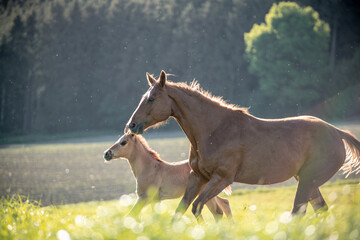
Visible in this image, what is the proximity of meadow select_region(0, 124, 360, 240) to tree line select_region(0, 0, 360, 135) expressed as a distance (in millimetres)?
10041

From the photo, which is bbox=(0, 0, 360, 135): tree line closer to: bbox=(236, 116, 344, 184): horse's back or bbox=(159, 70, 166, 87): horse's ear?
bbox=(236, 116, 344, 184): horse's back

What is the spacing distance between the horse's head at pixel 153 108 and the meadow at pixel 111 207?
1309 millimetres

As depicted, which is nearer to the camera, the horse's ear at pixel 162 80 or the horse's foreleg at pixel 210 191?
the horse's foreleg at pixel 210 191

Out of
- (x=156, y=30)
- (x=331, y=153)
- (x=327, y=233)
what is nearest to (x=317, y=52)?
(x=156, y=30)

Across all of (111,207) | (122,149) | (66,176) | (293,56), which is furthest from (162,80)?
(293,56)

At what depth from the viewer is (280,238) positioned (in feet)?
12.2

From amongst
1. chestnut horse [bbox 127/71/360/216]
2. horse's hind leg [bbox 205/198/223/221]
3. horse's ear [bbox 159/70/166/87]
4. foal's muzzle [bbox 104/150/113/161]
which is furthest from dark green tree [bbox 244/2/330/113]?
horse's ear [bbox 159/70/166/87]

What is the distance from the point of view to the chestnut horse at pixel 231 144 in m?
6.77

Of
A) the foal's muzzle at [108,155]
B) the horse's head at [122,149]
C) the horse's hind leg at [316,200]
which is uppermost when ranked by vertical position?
the horse's hind leg at [316,200]

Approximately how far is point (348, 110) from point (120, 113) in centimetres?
1997

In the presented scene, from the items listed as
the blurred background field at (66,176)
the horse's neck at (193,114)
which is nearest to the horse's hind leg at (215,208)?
the horse's neck at (193,114)

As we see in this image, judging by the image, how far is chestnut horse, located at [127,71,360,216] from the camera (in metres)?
6.77

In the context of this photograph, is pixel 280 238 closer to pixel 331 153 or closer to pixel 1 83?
pixel 331 153

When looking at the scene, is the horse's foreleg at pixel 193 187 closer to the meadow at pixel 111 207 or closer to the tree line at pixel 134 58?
the meadow at pixel 111 207
